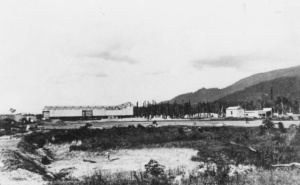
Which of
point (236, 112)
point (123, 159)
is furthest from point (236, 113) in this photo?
point (123, 159)

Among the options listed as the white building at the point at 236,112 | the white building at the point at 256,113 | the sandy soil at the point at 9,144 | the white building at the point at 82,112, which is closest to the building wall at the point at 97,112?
the white building at the point at 82,112

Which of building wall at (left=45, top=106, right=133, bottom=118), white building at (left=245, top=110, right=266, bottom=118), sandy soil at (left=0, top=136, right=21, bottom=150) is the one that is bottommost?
sandy soil at (left=0, top=136, right=21, bottom=150)

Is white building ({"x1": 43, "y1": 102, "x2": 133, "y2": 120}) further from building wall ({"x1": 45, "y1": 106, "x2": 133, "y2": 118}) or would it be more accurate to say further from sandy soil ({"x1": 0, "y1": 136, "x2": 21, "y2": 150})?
sandy soil ({"x1": 0, "y1": 136, "x2": 21, "y2": 150})

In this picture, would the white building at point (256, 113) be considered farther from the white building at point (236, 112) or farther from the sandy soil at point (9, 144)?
the sandy soil at point (9, 144)

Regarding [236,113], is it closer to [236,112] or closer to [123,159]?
[236,112]

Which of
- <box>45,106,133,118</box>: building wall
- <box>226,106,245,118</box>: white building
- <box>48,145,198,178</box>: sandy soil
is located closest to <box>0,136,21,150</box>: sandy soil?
<box>48,145,198,178</box>: sandy soil
